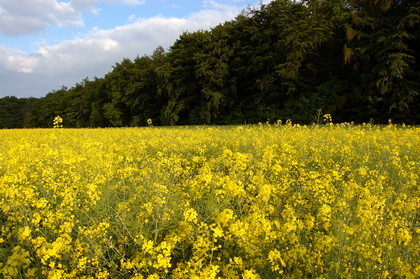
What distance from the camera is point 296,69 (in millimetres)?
22594

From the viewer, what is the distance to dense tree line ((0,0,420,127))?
1745cm

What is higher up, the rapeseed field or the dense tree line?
the dense tree line

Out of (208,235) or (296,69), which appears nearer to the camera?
(208,235)

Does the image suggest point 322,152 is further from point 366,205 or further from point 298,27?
point 298,27

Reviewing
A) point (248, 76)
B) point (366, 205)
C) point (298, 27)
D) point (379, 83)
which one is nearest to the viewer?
point (366, 205)

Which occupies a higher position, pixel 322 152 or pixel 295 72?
pixel 295 72

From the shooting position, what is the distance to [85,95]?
52.0 meters

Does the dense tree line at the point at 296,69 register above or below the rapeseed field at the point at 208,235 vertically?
above

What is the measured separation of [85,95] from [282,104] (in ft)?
136

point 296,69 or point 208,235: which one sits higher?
point 296,69

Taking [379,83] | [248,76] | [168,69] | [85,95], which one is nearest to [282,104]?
[248,76]

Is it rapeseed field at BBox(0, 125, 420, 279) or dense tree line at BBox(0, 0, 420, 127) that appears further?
dense tree line at BBox(0, 0, 420, 127)

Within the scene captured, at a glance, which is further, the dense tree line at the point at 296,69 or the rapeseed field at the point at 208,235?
the dense tree line at the point at 296,69

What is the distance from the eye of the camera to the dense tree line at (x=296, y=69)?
17.5 meters
